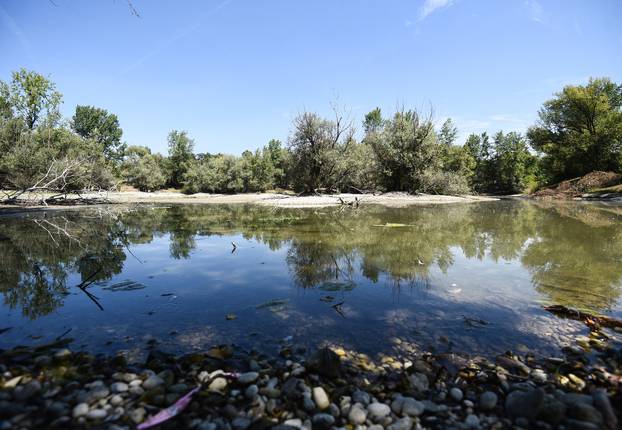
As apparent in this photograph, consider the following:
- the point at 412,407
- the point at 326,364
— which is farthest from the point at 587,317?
the point at 326,364

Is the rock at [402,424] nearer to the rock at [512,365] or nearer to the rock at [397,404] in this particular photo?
the rock at [397,404]

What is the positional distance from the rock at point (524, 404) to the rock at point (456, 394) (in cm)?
37

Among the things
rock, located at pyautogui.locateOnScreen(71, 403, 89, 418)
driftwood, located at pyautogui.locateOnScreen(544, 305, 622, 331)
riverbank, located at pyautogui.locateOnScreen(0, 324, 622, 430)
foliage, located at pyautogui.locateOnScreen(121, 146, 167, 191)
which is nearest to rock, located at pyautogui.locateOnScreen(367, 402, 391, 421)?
riverbank, located at pyautogui.locateOnScreen(0, 324, 622, 430)

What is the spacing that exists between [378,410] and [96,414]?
2.43 metres

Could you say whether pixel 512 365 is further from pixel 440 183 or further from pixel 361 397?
pixel 440 183

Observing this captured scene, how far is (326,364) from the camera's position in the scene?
3299 millimetres

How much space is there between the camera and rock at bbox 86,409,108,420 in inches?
101

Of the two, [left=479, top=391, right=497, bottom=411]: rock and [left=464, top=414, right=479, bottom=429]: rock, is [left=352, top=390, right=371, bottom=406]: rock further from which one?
[left=479, top=391, right=497, bottom=411]: rock

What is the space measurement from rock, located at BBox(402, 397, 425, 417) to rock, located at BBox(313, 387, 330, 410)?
2.29ft

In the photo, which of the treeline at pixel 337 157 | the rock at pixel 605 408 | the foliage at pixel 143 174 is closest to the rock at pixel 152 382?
the rock at pixel 605 408

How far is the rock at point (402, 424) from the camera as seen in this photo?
253 cm

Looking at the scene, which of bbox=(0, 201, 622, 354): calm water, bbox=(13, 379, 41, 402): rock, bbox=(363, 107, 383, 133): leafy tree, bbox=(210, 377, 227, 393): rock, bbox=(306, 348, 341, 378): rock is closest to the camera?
bbox=(13, 379, 41, 402): rock

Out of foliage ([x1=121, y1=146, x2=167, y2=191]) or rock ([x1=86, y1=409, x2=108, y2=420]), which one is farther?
foliage ([x1=121, y1=146, x2=167, y2=191])

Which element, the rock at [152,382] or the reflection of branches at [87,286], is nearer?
the rock at [152,382]
